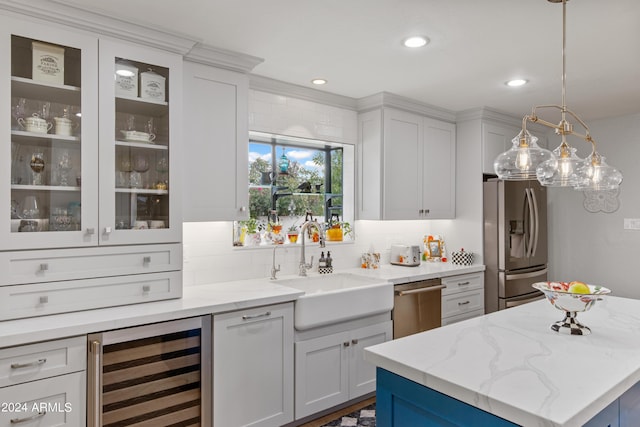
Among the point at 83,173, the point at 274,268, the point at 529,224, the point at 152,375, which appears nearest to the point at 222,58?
the point at 83,173

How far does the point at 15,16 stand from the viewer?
1956 millimetres

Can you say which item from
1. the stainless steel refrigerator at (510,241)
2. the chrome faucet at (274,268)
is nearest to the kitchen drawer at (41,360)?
the chrome faucet at (274,268)

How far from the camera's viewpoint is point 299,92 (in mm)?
3432

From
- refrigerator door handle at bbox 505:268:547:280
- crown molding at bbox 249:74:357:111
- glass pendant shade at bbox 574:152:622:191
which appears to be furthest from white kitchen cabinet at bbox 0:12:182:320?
refrigerator door handle at bbox 505:268:547:280

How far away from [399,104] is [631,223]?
282 centimetres

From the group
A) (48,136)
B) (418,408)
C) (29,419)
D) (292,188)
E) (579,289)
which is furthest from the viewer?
(292,188)

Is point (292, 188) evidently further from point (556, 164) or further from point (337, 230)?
point (556, 164)

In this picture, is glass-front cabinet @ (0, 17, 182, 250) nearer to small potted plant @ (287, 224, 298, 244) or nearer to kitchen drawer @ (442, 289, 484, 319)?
small potted plant @ (287, 224, 298, 244)

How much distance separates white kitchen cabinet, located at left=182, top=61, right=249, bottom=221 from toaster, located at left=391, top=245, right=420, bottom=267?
68.9 inches

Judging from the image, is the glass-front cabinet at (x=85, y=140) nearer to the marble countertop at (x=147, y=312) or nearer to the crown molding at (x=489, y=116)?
the marble countertop at (x=147, y=312)

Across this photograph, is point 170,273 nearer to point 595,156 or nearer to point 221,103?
point 221,103

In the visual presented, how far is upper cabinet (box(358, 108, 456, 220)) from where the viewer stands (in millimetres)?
3703

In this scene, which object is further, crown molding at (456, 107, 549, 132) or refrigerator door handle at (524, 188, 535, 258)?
refrigerator door handle at (524, 188, 535, 258)

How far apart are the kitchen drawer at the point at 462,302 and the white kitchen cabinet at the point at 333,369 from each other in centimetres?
82
